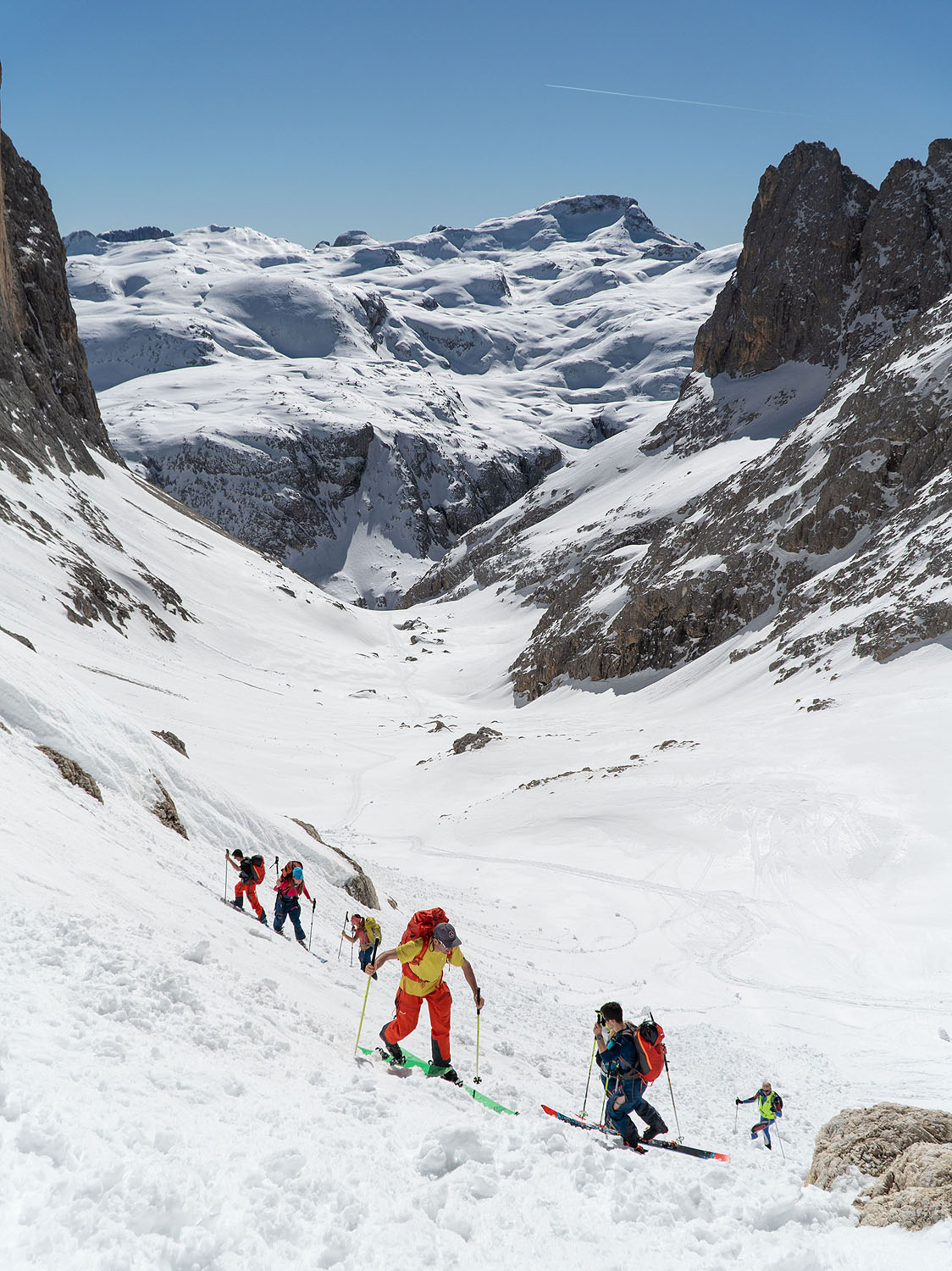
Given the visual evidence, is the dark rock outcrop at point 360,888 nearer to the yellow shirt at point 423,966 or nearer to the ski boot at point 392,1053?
the ski boot at point 392,1053

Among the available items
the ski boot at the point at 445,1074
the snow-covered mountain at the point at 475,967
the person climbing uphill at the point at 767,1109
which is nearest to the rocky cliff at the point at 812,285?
the snow-covered mountain at the point at 475,967

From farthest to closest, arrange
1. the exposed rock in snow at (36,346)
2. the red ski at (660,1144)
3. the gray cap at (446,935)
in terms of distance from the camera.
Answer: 1. the exposed rock in snow at (36,346)
2. the gray cap at (446,935)
3. the red ski at (660,1144)

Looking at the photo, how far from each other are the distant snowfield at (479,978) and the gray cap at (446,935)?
1261mm

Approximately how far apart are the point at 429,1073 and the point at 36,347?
95746 mm

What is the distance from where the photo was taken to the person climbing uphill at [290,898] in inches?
476

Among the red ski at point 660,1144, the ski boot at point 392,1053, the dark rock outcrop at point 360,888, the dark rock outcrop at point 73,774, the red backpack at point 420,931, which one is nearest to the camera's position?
the red ski at point 660,1144

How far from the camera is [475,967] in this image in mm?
14375

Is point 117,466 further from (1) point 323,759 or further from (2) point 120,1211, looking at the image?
(2) point 120,1211

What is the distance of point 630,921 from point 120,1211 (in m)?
17.5

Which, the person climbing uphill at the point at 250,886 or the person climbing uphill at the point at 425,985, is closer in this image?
the person climbing uphill at the point at 425,985

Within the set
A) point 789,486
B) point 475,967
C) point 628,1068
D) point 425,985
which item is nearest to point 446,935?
point 425,985

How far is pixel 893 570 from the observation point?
43531 mm

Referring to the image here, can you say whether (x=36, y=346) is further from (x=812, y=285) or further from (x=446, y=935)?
(x=812, y=285)

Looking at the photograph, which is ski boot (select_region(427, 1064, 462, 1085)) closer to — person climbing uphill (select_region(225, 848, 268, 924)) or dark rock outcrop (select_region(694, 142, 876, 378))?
person climbing uphill (select_region(225, 848, 268, 924))
